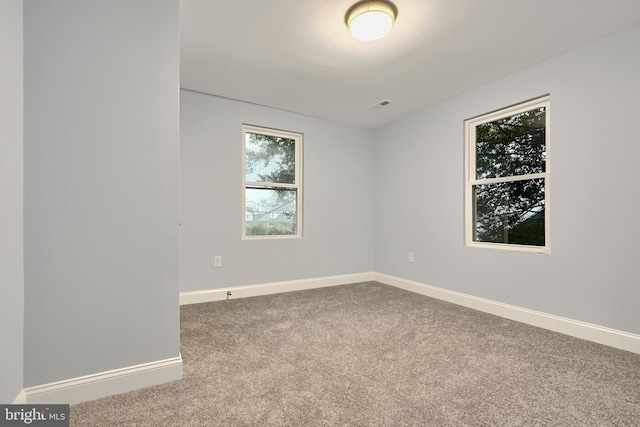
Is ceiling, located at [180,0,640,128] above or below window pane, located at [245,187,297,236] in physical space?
above

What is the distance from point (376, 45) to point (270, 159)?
2.07 metres

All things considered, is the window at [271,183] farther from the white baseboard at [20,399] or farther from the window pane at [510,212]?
the white baseboard at [20,399]

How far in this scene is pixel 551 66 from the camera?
9.17ft

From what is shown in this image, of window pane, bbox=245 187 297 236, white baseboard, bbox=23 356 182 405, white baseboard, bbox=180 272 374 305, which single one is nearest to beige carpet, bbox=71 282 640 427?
white baseboard, bbox=23 356 182 405

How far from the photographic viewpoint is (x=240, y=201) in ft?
12.7

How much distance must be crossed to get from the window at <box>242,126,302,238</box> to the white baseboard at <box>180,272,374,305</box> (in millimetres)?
650

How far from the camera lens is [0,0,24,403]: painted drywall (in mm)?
1302

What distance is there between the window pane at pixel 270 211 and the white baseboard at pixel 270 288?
2.24ft

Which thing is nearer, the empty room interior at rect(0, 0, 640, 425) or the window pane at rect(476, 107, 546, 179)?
the empty room interior at rect(0, 0, 640, 425)

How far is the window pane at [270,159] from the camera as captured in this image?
159 inches

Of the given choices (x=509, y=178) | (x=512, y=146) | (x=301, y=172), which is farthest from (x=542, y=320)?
(x=301, y=172)

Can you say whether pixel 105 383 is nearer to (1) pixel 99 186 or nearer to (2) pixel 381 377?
(1) pixel 99 186

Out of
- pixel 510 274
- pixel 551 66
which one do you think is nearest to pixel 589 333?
pixel 510 274
